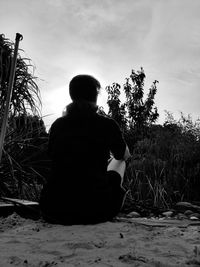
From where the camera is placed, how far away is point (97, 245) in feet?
6.61

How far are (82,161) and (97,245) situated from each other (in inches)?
30.1

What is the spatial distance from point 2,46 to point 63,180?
2.59m

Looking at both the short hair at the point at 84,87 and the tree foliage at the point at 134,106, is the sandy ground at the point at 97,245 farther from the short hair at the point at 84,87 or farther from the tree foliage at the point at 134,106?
the tree foliage at the point at 134,106

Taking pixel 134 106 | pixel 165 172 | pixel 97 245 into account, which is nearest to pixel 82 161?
pixel 97 245

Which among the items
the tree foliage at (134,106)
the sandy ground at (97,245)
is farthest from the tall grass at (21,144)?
the tree foliage at (134,106)

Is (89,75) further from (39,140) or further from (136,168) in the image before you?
(136,168)

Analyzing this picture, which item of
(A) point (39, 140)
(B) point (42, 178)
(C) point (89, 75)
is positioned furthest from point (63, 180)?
(A) point (39, 140)

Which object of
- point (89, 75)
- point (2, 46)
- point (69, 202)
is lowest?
point (69, 202)

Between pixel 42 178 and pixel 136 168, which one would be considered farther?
pixel 136 168

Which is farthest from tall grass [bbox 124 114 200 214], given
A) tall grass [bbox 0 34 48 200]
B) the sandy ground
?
the sandy ground

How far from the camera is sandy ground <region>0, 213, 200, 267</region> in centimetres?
171

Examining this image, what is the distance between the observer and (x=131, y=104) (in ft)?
54.3

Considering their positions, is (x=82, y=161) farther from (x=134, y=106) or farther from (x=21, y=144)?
(x=134, y=106)

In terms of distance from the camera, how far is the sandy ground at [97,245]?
1.71 meters
